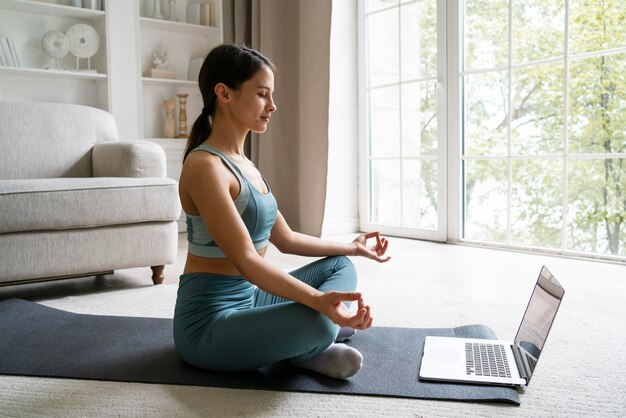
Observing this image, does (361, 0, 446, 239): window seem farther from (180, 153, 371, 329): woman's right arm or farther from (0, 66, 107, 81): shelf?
(180, 153, 371, 329): woman's right arm

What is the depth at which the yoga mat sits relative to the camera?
1310 millimetres

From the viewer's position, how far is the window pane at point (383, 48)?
3.84m

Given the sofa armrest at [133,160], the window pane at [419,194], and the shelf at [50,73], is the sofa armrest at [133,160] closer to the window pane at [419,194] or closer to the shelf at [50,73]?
the shelf at [50,73]

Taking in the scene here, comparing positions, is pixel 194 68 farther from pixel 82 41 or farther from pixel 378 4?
pixel 378 4

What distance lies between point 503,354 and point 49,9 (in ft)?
11.7

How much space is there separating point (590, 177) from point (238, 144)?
7.87 feet

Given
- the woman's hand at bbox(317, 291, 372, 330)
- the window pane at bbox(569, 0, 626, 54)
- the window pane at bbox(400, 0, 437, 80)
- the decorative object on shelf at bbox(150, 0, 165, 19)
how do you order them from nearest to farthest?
the woman's hand at bbox(317, 291, 372, 330)
the window pane at bbox(569, 0, 626, 54)
the window pane at bbox(400, 0, 437, 80)
the decorative object on shelf at bbox(150, 0, 165, 19)

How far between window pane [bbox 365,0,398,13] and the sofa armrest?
1.92 m

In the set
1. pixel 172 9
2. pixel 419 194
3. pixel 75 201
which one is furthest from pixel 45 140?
pixel 419 194

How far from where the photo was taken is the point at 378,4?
395 cm

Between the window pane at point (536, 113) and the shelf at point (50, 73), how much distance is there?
2600 millimetres

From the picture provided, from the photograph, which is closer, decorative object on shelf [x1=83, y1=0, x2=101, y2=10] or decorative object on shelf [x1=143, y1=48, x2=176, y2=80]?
decorative object on shelf [x1=83, y1=0, x2=101, y2=10]

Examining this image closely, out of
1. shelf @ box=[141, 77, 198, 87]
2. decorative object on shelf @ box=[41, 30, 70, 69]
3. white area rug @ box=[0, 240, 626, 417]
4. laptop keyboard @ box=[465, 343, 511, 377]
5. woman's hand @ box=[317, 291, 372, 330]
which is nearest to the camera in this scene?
woman's hand @ box=[317, 291, 372, 330]

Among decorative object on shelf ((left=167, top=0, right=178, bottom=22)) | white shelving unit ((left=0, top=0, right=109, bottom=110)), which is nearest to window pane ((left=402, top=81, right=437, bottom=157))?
decorative object on shelf ((left=167, top=0, right=178, bottom=22))
